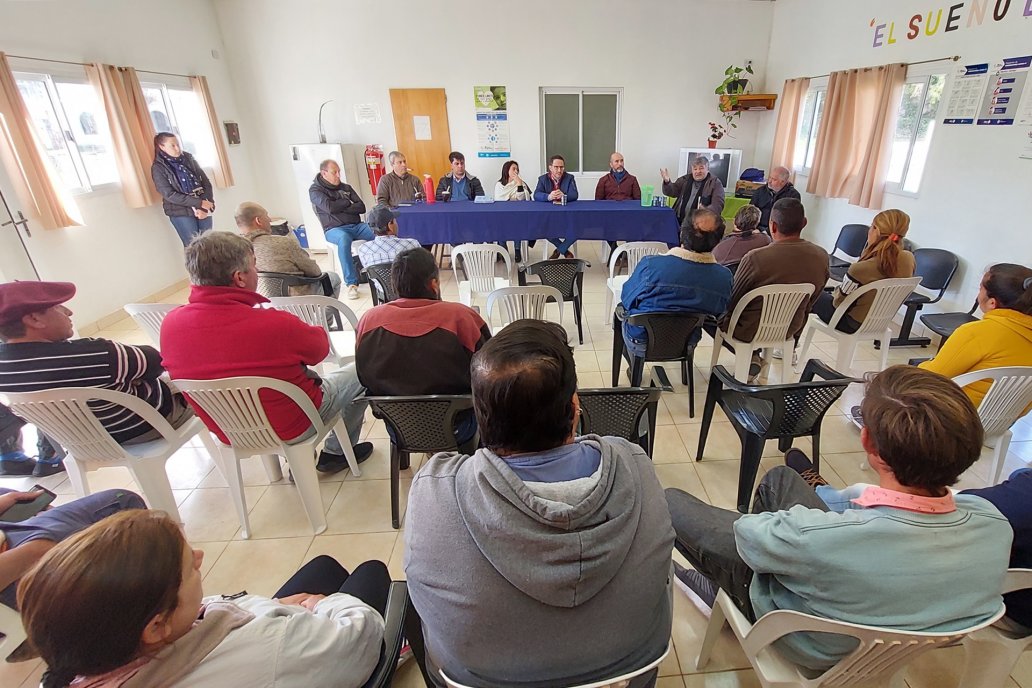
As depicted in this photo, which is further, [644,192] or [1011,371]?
[644,192]

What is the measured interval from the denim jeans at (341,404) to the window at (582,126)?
5.46 metres

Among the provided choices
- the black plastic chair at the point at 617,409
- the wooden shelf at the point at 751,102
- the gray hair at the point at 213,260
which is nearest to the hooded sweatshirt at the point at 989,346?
the black plastic chair at the point at 617,409

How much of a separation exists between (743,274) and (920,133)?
2.85 metres

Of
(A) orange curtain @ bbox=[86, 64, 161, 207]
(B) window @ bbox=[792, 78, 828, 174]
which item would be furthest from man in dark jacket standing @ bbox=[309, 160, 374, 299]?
(B) window @ bbox=[792, 78, 828, 174]

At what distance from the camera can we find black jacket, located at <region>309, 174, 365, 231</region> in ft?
16.0

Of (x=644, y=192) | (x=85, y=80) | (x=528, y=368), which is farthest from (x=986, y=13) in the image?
(x=85, y=80)

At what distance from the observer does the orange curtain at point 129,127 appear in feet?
14.0

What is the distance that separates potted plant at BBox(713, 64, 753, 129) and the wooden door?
3622mm

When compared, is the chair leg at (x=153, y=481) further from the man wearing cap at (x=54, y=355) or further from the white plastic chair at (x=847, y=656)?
the white plastic chair at (x=847, y=656)

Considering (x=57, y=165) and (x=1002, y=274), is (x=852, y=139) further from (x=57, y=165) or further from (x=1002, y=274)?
(x=57, y=165)

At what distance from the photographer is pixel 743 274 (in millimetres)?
2609

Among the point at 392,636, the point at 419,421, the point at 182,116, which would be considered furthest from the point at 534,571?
the point at 182,116

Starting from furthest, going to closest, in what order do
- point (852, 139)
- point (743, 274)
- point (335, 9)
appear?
point (335, 9) → point (852, 139) → point (743, 274)

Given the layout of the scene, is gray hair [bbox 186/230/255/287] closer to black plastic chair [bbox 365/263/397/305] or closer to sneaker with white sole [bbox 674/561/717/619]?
black plastic chair [bbox 365/263/397/305]
